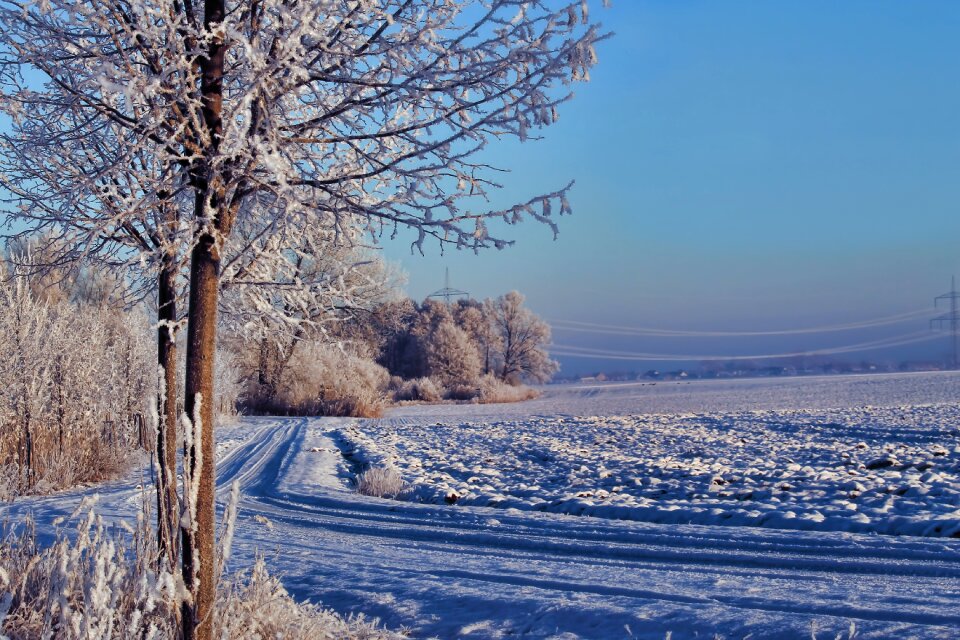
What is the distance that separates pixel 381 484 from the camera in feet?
36.2

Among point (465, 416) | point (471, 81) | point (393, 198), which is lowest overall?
point (465, 416)

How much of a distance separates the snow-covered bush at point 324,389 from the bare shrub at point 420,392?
811cm

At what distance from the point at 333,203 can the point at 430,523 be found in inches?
215

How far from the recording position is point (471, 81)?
3.52 metres

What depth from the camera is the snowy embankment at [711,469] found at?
8062 millimetres

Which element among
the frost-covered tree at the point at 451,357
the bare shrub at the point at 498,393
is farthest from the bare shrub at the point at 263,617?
the frost-covered tree at the point at 451,357

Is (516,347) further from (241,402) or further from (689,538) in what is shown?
(689,538)

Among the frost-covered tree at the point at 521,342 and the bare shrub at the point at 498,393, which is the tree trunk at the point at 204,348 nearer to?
the bare shrub at the point at 498,393

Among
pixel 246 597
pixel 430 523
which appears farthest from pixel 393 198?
pixel 430 523

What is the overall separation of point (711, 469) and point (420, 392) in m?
30.9

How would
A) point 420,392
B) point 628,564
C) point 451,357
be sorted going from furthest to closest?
point 451,357
point 420,392
point 628,564

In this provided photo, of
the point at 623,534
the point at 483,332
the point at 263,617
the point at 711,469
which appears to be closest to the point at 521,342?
the point at 483,332

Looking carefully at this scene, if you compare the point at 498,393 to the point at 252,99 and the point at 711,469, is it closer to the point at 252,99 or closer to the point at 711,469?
the point at 711,469

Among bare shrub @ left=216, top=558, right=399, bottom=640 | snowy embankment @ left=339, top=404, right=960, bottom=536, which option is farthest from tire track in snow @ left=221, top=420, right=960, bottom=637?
bare shrub @ left=216, top=558, right=399, bottom=640
